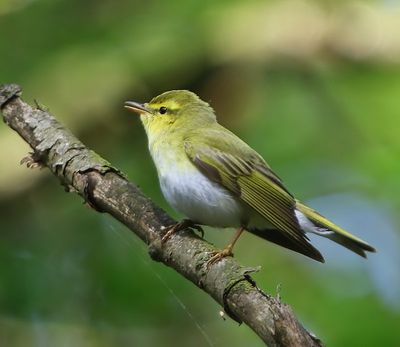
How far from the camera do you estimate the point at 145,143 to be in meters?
5.34

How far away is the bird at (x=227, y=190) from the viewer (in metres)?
3.82

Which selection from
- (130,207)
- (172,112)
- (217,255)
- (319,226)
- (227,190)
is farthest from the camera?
(172,112)

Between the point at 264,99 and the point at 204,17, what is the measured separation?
122 cm

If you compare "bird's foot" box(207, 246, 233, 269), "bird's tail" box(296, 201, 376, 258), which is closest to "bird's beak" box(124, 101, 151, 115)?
"bird's tail" box(296, 201, 376, 258)

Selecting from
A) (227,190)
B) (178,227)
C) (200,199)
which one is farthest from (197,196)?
(178,227)

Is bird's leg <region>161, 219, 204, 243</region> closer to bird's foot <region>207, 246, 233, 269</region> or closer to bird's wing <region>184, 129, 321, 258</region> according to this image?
bird's foot <region>207, 246, 233, 269</region>

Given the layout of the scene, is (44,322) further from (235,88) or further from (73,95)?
(235,88)

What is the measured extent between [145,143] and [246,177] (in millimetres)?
1429

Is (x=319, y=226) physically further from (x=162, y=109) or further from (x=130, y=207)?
(x=130, y=207)

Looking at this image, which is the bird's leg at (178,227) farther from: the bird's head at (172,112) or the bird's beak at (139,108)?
the bird's beak at (139,108)

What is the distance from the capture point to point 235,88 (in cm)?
564

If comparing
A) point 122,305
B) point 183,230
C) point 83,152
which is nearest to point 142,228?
point 183,230

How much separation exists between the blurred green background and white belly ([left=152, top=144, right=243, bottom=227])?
1.11 m

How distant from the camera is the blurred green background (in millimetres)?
4793
